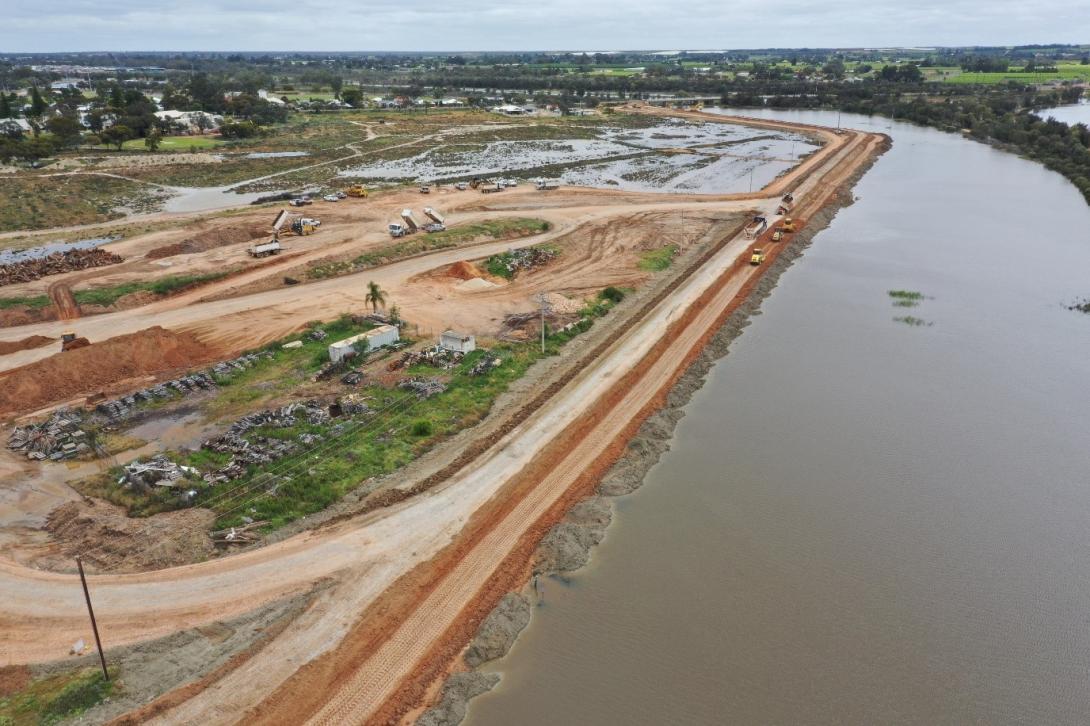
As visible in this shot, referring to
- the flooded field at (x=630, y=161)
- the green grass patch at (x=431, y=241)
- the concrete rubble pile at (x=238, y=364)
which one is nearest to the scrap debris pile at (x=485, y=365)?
the concrete rubble pile at (x=238, y=364)

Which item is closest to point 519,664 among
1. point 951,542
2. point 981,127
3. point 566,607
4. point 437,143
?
point 566,607

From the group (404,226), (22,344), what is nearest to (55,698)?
(22,344)

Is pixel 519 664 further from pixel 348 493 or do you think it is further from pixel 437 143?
pixel 437 143

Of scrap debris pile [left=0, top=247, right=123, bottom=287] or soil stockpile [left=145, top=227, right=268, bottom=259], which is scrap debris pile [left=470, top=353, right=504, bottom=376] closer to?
soil stockpile [left=145, top=227, right=268, bottom=259]

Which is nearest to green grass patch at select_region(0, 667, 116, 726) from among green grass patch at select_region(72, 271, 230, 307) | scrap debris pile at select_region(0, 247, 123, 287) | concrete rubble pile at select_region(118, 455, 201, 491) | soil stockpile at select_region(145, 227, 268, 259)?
concrete rubble pile at select_region(118, 455, 201, 491)

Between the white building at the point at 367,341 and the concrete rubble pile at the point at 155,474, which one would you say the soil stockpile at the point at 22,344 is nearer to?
the white building at the point at 367,341

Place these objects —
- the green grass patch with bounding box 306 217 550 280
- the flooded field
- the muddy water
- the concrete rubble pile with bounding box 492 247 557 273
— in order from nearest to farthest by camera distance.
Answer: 1. the muddy water
2. the green grass patch with bounding box 306 217 550 280
3. the concrete rubble pile with bounding box 492 247 557 273
4. the flooded field

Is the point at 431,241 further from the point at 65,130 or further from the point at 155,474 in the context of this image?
the point at 65,130
